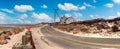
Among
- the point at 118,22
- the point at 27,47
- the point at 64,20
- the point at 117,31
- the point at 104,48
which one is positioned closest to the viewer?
the point at 27,47

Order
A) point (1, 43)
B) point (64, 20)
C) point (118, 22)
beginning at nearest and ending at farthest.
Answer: point (1, 43) < point (118, 22) < point (64, 20)

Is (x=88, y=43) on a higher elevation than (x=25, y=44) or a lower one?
lower

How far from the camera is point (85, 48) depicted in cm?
1955

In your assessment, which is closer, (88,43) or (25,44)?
(25,44)

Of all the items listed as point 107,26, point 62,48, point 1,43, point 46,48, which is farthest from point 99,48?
point 107,26

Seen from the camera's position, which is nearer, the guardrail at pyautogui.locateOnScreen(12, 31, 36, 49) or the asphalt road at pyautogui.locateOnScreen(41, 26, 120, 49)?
the guardrail at pyautogui.locateOnScreen(12, 31, 36, 49)

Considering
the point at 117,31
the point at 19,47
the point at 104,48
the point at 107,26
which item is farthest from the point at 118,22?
the point at 19,47

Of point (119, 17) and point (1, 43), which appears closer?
point (1, 43)

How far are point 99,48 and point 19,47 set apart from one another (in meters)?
13.0

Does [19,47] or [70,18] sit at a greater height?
[70,18]

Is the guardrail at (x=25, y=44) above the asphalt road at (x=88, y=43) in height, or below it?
above

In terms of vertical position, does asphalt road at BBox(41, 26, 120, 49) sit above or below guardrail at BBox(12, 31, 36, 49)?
below

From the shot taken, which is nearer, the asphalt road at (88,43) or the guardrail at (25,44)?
the guardrail at (25,44)

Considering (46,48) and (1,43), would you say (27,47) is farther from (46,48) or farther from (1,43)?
(1,43)
